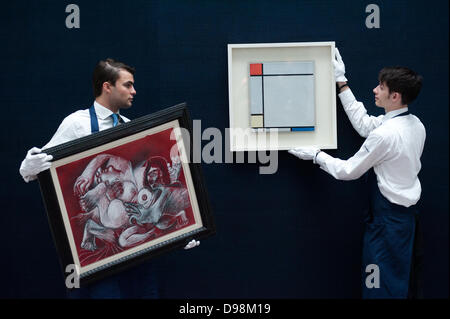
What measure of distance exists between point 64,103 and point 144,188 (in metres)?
0.83

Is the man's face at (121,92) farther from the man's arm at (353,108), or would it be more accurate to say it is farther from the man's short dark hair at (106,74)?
the man's arm at (353,108)

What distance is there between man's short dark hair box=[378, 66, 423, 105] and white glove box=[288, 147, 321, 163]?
454 mm

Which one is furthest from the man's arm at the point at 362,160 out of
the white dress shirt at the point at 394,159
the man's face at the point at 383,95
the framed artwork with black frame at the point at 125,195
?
the framed artwork with black frame at the point at 125,195

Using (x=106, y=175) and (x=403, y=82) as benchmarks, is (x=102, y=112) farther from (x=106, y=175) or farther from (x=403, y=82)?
(x=403, y=82)

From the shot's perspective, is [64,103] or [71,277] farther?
[64,103]

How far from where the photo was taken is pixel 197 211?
6.67 ft

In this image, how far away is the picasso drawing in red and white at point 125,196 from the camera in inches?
74.5

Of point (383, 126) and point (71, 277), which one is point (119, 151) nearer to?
point (71, 277)

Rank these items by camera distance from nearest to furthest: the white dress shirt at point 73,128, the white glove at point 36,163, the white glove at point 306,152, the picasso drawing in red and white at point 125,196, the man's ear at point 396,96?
the white glove at point 36,163
the picasso drawing in red and white at point 125,196
the white dress shirt at point 73,128
the man's ear at point 396,96
the white glove at point 306,152

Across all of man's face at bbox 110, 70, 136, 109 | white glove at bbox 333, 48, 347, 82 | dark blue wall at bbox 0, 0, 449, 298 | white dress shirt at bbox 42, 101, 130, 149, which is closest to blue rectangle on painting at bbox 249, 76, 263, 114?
dark blue wall at bbox 0, 0, 449, 298

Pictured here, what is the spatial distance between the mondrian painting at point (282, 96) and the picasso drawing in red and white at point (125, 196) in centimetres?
61

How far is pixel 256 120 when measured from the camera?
2393 millimetres

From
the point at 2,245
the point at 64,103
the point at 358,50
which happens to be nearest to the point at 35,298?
the point at 2,245

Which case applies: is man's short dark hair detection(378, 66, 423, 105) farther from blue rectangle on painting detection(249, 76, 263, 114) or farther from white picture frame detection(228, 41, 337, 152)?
blue rectangle on painting detection(249, 76, 263, 114)
